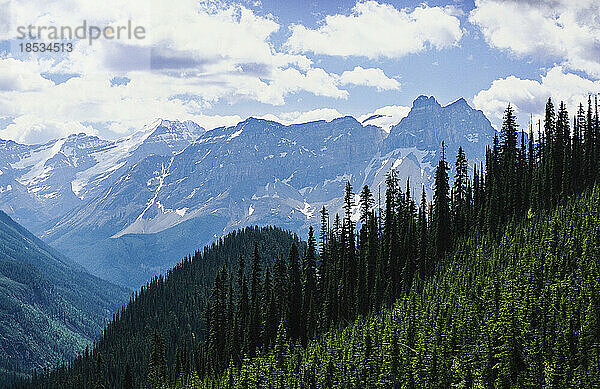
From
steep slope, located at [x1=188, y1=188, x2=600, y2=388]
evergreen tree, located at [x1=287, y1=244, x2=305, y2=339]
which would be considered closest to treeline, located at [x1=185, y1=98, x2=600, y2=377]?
evergreen tree, located at [x1=287, y1=244, x2=305, y2=339]

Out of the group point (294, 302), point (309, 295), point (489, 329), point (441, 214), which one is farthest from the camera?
point (309, 295)

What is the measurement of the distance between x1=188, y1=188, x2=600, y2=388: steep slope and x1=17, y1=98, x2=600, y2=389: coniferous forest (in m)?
0.22

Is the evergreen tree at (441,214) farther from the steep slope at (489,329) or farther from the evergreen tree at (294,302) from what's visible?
the evergreen tree at (294,302)

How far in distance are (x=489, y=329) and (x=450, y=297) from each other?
16174 mm

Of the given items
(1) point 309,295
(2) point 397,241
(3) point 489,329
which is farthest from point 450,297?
(1) point 309,295

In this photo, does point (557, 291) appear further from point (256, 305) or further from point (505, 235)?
point (256, 305)

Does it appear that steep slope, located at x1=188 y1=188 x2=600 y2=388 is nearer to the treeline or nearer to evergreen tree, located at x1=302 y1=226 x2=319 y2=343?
the treeline

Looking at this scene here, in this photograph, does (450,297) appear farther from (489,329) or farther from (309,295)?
(309,295)

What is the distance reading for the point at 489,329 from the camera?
7169cm

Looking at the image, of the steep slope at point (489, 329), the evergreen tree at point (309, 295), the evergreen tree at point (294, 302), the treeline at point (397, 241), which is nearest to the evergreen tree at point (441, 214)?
the treeline at point (397, 241)

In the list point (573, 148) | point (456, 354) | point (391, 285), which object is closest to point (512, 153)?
point (573, 148)

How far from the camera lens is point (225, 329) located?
447 ft

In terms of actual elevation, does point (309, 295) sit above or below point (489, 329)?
below

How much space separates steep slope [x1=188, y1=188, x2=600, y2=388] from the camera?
64000 mm
